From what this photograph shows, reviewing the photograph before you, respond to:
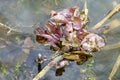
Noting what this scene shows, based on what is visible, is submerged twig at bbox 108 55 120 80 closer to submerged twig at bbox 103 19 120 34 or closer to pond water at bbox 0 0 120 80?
pond water at bbox 0 0 120 80

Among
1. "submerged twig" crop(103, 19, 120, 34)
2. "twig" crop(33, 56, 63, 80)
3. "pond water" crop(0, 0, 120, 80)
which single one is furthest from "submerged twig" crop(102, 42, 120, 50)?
"twig" crop(33, 56, 63, 80)

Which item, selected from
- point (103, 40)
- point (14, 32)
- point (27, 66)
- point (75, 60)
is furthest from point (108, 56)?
point (14, 32)

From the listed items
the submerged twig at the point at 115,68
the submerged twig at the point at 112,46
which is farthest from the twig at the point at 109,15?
the submerged twig at the point at 115,68

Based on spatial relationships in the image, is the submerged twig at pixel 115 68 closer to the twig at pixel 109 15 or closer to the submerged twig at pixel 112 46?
the submerged twig at pixel 112 46

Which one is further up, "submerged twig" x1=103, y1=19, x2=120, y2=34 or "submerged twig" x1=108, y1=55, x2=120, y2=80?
"submerged twig" x1=103, y1=19, x2=120, y2=34

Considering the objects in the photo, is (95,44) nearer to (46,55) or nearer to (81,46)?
(81,46)

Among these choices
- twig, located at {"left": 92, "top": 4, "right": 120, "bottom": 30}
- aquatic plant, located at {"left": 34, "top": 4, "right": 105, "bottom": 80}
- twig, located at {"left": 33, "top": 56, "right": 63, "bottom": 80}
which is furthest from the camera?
twig, located at {"left": 92, "top": 4, "right": 120, "bottom": 30}

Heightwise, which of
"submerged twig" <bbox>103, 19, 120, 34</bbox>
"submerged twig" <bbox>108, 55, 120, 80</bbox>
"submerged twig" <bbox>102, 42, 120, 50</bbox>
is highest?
"submerged twig" <bbox>103, 19, 120, 34</bbox>

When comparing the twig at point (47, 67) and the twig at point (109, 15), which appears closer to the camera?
the twig at point (47, 67)
